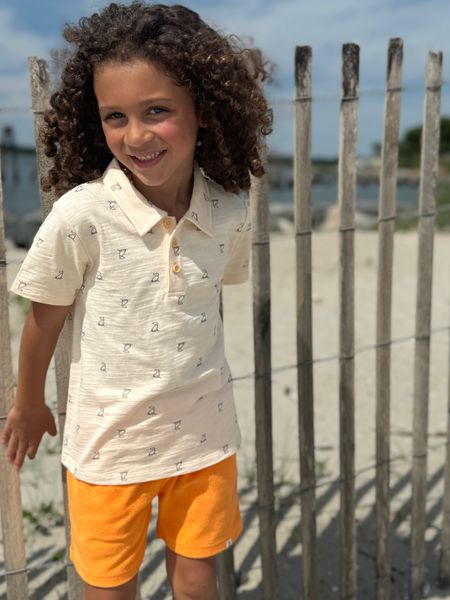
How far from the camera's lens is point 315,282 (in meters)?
7.62

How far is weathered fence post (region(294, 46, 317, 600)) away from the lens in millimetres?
2135

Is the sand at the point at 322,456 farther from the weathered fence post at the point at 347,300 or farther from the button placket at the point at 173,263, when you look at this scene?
the button placket at the point at 173,263

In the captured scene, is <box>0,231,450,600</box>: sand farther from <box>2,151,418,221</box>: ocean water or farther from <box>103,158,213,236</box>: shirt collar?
<box>2,151,418,221</box>: ocean water

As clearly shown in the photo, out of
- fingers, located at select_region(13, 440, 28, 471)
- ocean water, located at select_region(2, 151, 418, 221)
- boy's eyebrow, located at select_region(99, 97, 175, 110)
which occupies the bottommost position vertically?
fingers, located at select_region(13, 440, 28, 471)

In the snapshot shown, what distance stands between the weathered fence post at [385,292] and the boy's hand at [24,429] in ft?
3.68

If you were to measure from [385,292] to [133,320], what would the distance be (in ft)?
3.48

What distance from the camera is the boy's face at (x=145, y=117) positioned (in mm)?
1595

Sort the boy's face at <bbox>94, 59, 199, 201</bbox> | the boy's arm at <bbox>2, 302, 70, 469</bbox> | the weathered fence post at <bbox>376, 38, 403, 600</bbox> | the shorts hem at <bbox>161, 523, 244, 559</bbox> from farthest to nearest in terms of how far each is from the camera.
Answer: the weathered fence post at <bbox>376, 38, 403, 600</bbox>, the shorts hem at <bbox>161, 523, 244, 559</bbox>, the boy's arm at <bbox>2, 302, 70, 469</bbox>, the boy's face at <bbox>94, 59, 199, 201</bbox>

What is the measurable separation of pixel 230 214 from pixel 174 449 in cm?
57

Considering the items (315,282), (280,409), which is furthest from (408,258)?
(280,409)

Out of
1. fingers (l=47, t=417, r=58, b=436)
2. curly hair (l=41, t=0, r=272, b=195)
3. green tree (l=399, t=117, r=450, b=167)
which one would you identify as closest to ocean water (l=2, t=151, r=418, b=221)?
green tree (l=399, t=117, r=450, b=167)

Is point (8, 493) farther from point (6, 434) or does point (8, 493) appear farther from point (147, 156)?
point (147, 156)

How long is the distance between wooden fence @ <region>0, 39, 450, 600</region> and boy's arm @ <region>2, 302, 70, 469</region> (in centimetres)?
10

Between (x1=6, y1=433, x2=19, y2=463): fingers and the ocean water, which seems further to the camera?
the ocean water
